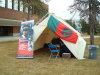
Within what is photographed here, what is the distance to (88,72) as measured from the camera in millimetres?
7750

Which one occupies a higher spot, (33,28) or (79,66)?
(33,28)

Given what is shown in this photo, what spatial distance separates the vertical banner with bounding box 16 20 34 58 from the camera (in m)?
11.0

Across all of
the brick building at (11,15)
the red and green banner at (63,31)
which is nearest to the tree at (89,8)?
the red and green banner at (63,31)

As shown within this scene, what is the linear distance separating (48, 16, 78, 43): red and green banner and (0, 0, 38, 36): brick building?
Result: 58.5ft

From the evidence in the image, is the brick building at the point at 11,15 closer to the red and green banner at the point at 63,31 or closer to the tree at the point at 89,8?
the tree at the point at 89,8

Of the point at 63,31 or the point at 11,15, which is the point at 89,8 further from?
the point at 11,15

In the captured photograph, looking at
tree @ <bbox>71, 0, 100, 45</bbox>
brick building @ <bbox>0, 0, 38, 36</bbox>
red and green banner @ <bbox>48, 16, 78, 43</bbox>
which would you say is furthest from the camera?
brick building @ <bbox>0, 0, 38, 36</bbox>

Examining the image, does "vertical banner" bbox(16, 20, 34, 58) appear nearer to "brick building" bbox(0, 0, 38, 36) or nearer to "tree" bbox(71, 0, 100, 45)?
"tree" bbox(71, 0, 100, 45)

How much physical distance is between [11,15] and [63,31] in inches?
939

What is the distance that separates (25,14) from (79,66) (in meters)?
30.4

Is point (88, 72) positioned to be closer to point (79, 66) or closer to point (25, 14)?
point (79, 66)

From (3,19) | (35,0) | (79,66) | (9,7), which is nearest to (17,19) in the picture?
(9,7)

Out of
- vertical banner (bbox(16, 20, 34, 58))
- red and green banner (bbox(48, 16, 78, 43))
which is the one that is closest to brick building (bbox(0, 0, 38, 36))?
vertical banner (bbox(16, 20, 34, 58))

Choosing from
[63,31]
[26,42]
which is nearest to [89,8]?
[63,31]
